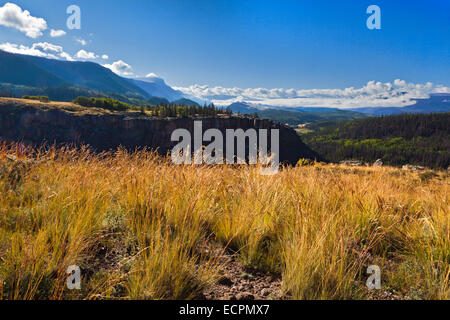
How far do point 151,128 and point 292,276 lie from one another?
10175cm

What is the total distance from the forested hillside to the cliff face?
43.3 m

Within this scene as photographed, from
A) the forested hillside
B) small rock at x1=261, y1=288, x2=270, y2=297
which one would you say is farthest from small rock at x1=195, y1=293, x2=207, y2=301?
the forested hillside

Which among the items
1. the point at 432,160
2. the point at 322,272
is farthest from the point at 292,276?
the point at 432,160

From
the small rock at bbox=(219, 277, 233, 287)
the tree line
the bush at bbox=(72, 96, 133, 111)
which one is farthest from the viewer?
the bush at bbox=(72, 96, 133, 111)

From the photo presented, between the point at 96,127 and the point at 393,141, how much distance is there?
17039 centimetres

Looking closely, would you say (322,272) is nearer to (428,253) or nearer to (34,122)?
(428,253)

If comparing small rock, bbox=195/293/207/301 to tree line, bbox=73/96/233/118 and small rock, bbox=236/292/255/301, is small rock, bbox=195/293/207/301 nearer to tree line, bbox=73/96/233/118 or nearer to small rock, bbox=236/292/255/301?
small rock, bbox=236/292/255/301

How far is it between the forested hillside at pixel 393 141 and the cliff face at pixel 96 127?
43277mm

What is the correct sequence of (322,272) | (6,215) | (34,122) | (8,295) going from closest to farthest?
(8,295), (322,272), (6,215), (34,122)

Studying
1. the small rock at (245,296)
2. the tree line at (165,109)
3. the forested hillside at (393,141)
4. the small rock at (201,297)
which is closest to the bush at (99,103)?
the tree line at (165,109)

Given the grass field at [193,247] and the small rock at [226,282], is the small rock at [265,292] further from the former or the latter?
the small rock at [226,282]

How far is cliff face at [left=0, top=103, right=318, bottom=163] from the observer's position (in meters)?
85.4

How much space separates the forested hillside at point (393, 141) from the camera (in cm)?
10514
